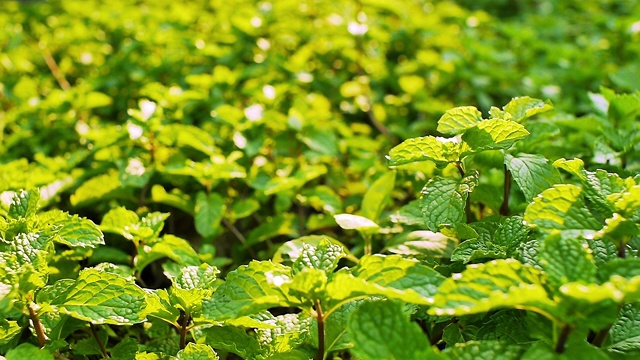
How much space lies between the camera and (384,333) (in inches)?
39.8

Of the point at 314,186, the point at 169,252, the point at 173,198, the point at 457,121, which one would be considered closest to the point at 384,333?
the point at 457,121

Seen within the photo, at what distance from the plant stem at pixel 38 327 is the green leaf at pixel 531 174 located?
109 centimetres

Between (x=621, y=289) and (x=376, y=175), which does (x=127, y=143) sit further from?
(x=621, y=289)

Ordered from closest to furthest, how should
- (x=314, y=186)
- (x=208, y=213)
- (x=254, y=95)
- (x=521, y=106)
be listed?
1. (x=521, y=106)
2. (x=208, y=213)
3. (x=314, y=186)
4. (x=254, y=95)

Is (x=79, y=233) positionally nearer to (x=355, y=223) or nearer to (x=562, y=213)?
(x=355, y=223)

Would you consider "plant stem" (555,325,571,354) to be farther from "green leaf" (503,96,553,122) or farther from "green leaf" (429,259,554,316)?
"green leaf" (503,96,553,122)

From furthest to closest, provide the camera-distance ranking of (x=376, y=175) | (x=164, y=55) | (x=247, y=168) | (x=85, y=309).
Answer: (x=164, y=55) → (x=247, y=168) → (x=376, y=175) → (x=85, y=309)

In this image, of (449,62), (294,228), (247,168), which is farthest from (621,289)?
(449,62)

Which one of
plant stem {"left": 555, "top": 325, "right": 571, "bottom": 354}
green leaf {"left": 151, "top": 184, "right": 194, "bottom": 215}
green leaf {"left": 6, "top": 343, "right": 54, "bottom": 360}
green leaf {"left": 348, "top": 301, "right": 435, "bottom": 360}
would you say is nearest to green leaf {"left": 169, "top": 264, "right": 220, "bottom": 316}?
green leaf {"left": 6, "top": 343, "right": 54, "bottom": 360}

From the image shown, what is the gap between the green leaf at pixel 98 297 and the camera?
1.20 metres

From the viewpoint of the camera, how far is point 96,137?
79.7 inches

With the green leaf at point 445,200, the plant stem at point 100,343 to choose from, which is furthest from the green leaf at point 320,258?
the plant stem at point 100,343

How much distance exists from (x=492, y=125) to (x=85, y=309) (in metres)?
0.96

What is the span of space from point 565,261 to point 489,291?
0.14 metres
